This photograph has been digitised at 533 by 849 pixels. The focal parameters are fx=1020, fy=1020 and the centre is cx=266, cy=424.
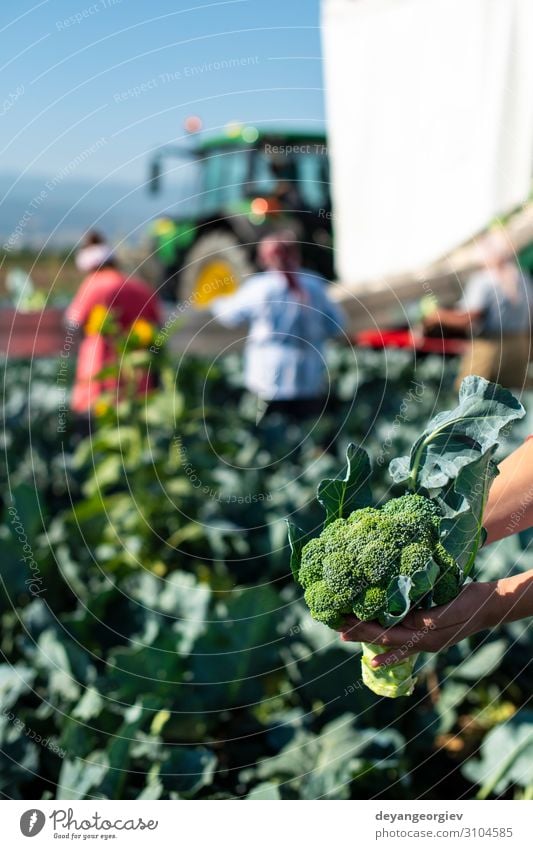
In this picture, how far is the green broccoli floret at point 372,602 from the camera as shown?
177 cm

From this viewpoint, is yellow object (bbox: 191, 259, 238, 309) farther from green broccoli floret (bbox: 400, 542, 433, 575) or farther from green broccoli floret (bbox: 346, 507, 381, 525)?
green broccoli floret (bbox: 400, 542, 433, 575)

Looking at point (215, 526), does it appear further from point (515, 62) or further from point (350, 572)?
point (515, 62)

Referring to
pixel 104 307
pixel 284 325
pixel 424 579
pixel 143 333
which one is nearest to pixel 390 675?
pixel 424 579

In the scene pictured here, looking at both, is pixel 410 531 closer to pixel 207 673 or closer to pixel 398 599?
pixel 398 599

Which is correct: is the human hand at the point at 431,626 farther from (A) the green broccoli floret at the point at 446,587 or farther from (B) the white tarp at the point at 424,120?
(B) the white tarp at the point at 424,120

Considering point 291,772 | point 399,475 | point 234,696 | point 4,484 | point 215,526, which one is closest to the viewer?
point 399,475

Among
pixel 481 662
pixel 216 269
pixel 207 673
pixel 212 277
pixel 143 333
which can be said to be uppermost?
pixel 216 269

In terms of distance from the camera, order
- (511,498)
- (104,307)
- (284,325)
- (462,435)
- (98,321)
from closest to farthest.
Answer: (462,435) < (511,498) < (98,321) < (104,307) < (284,325)

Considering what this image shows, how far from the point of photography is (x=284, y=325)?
24.2 feet

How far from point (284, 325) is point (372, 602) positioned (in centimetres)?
569

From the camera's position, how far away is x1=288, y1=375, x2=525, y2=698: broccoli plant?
5.81 ft

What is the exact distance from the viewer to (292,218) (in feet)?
43.3
